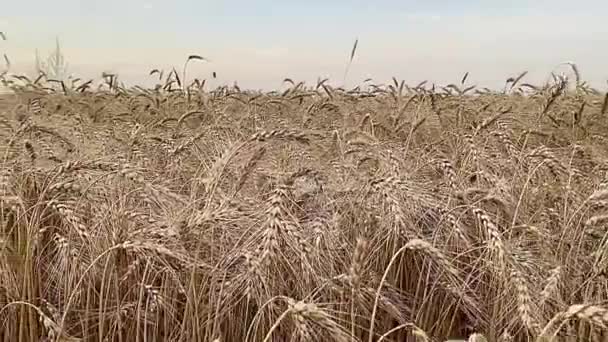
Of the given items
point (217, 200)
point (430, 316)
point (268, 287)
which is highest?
point (217, 200)

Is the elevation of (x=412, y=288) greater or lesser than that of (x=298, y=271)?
lesser

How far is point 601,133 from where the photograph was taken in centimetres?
493

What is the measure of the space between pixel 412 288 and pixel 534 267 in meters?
0.45

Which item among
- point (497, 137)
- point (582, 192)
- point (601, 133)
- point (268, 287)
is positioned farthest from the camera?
point (601, 133)

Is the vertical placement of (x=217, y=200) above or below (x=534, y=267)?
above

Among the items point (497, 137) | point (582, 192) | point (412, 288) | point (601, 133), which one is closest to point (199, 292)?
point (412, 288)

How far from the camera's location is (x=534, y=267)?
1.95 m

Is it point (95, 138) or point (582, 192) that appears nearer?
point (582, 192)

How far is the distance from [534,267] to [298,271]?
69 cm

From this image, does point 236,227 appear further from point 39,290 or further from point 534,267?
point 534,267

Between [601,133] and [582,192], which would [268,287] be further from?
[601,133]

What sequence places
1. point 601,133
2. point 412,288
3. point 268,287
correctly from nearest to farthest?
point 268,287
point 412,288
point 601,133

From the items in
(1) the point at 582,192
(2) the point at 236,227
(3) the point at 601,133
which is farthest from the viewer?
(3) the point at 601,133

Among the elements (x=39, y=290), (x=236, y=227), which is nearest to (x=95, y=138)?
(x=39, y=290)
